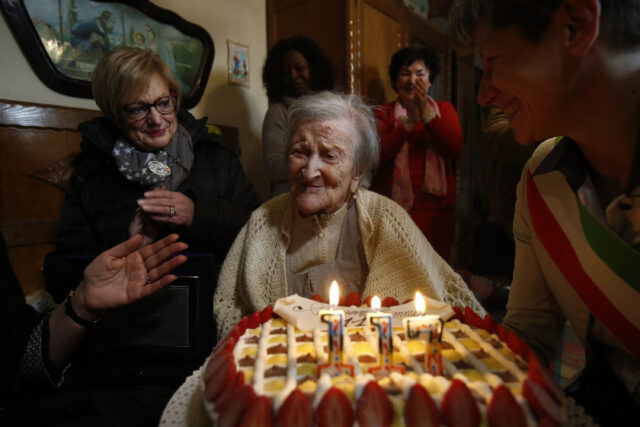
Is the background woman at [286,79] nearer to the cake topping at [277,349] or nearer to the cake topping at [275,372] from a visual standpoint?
the cake topping at [277,349]

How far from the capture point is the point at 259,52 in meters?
3.71

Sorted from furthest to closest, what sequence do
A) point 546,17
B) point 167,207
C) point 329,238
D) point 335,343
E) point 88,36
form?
point 88,36 → point 167,207 → point 329,238 → point 335,343 → point 546,17

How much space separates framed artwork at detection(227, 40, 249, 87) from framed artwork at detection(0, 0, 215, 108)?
314 mm

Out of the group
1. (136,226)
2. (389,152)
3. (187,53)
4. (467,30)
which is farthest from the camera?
(187,53)

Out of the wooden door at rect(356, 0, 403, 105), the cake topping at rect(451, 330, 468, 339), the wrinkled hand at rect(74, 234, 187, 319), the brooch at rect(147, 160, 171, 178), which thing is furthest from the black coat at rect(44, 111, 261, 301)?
the wooden door at rect(356, 0, 403, 105)

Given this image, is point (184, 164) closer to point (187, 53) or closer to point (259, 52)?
point (187, 53)

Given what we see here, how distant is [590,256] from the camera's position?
96 centimetres

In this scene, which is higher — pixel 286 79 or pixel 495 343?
pixel 286 79

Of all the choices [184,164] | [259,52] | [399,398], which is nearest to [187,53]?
[259,52]

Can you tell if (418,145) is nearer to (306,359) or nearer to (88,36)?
(306,359)

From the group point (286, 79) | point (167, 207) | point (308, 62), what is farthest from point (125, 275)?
point (308, 62)

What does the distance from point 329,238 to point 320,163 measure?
0.34m

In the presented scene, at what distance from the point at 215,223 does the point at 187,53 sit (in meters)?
1.83

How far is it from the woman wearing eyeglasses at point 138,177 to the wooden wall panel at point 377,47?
5.63 ft
